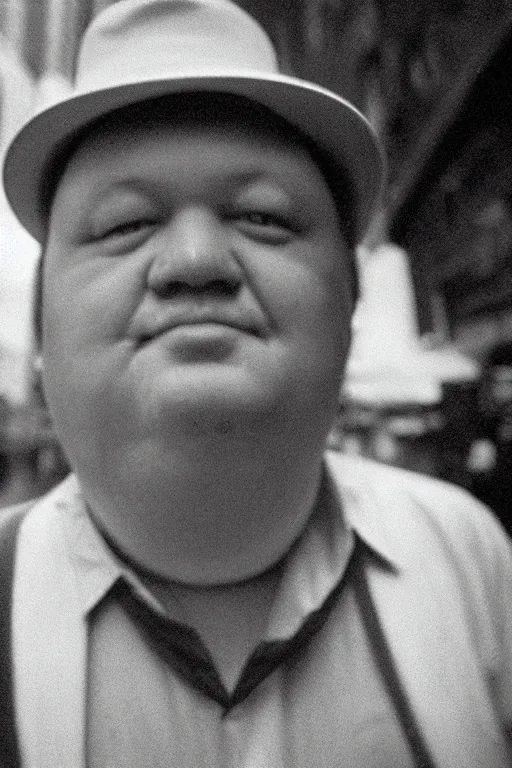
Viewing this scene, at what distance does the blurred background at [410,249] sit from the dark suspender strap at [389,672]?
0.41ft

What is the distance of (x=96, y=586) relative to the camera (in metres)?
0.45

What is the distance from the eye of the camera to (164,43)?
0.41m

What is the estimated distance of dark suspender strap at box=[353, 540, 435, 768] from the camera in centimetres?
44

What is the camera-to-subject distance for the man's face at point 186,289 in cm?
39

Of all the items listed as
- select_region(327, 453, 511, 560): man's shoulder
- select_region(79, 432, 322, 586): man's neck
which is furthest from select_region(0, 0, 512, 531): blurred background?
select_region(79, 432, 322, 586): man's neck

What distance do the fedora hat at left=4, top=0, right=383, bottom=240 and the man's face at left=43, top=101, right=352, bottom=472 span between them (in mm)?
19

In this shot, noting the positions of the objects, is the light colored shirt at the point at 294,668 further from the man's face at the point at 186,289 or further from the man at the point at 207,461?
the man's face at the point at 186,289

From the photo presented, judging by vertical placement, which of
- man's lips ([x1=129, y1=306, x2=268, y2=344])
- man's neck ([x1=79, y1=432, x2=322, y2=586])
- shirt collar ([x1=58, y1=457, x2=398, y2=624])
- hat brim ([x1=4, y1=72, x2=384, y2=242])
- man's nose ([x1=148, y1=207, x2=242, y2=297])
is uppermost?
hat brim ([x1=4, y1=72, x2=384, y2=242])

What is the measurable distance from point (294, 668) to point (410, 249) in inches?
14.4

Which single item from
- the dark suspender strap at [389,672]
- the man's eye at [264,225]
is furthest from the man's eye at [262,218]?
the dark suspender strap at [389,672]

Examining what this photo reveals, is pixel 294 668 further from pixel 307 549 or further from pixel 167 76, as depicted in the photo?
pixel 167 76

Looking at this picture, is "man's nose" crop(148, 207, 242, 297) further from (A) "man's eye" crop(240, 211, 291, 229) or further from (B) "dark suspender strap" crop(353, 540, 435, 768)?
(B) "dark suspender strap" crop(353, 540, 435, 768)

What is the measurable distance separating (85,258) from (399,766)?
0.41 m

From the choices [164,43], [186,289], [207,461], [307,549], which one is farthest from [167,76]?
[307,549]
